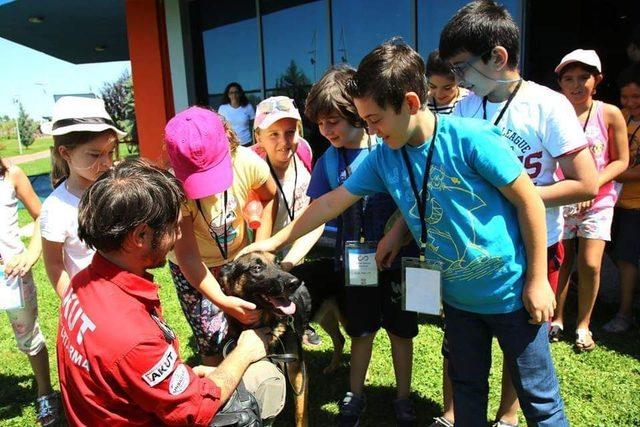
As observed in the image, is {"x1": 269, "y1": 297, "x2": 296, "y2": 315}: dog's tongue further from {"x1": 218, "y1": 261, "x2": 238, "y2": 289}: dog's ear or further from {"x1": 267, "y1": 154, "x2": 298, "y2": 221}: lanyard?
{"x1": 267, "y1": 154, "x2": 298, "y2": 221}: lanyard

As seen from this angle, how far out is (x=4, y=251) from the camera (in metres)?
3.34

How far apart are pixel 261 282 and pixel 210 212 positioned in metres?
0.49

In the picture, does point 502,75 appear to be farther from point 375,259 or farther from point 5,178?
point 5,178

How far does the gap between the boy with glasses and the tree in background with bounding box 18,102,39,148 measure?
181ft

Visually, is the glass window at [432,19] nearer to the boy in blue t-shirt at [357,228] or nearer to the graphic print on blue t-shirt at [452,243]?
the boy in blue t-shirt at [357,228]

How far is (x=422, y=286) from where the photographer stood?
2.12 m

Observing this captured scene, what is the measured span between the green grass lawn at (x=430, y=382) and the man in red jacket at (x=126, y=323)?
6.60ft

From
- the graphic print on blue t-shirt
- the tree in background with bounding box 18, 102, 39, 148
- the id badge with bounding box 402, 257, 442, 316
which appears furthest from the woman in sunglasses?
the tree in background with bounding box 18, 102, 39, 148

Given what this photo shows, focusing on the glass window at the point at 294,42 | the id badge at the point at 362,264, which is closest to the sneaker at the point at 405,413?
the id badge at the point at 362,264

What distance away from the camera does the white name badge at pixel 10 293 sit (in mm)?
3127

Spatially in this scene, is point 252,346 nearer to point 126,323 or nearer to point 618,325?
point 126,323

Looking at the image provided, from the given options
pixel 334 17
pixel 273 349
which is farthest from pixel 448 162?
pixel 334 17

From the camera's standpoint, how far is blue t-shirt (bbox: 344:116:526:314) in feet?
5.99

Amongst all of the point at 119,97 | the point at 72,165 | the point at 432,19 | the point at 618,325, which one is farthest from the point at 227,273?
the point at 119,97
